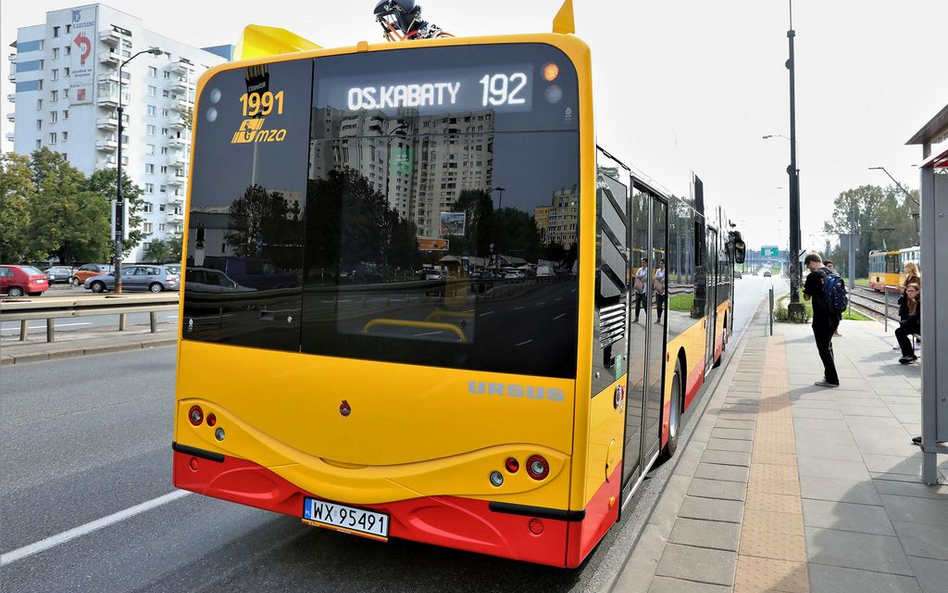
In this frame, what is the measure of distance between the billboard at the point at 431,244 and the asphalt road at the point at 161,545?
6.23ft

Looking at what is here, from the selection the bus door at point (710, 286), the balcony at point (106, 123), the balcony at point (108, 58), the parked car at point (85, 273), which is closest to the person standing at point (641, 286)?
the bus door at point (710, 286)

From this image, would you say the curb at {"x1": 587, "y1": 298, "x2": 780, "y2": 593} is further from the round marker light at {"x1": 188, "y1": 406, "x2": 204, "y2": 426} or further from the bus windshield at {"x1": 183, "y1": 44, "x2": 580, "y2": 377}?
the round marker light at {"x1": 188, "y1": 406, "x2": 204, "y2": 426}

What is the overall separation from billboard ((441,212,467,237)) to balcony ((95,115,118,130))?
79843 millimetres

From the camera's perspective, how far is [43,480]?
225 inches

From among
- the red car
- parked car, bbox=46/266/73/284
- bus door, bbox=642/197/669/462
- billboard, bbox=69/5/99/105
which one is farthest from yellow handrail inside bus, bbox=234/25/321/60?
billboard, bbox=69/5/99/105

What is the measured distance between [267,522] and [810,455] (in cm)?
501

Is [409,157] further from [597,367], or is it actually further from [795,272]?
[795,272]

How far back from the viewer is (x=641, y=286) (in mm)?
4406

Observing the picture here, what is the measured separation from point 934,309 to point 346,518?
196 inches

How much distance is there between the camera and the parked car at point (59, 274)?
→ 46938 mm

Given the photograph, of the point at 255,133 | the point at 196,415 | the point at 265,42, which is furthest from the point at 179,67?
the point at 196,415

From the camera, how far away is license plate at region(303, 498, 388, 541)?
367 centimetres

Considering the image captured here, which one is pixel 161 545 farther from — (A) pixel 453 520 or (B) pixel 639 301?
(B) pixel 639 301

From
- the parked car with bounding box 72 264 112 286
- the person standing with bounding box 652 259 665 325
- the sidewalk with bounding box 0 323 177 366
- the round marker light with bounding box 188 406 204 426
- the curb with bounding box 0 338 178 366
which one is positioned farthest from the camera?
the parked car with bounding box 72 264 112 286
